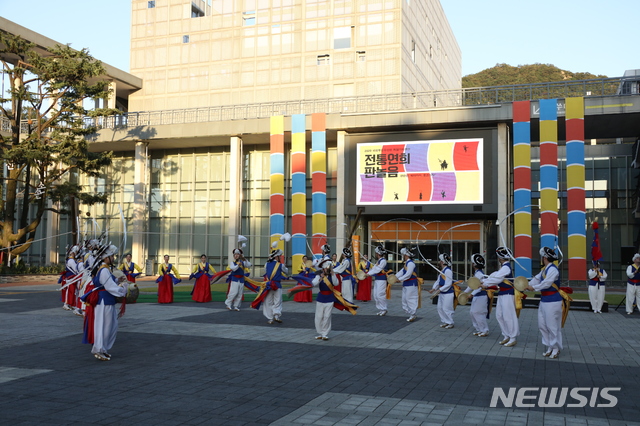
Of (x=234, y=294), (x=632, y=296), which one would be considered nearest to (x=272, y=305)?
(x=234, y=294)

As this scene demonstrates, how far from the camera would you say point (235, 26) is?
42.1 meters

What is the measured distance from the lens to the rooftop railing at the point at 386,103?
30672 mm

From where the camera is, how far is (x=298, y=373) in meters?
8.82

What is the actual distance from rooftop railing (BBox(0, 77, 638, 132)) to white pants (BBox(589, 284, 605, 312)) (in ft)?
48.5

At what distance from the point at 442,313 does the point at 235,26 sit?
109 ft

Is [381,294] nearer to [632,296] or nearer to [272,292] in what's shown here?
[272,292]

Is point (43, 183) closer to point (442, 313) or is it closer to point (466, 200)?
point (466, 200)

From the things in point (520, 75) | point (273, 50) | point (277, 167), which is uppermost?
point (520, 75)

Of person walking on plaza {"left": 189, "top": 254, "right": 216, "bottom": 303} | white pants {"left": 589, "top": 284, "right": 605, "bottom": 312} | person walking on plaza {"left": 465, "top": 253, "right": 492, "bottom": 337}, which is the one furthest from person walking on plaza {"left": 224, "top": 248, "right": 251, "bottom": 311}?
white pants {"left": 589, "top": 284, "right": 605, "bottom": 312}

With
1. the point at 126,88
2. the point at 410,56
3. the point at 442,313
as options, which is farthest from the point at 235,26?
the point at 442,313

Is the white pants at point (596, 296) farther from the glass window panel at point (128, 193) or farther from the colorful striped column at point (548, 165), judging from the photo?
the glass window panel at point (128, 193)

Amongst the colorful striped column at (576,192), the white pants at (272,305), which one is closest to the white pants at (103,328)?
the white pants at (272,305)

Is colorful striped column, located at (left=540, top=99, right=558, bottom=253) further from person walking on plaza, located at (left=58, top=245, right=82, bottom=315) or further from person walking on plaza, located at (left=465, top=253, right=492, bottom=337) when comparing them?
person walking on plaza, located at (left=58, top=245, right=82, bottom=315)

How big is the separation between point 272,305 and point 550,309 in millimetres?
7001
